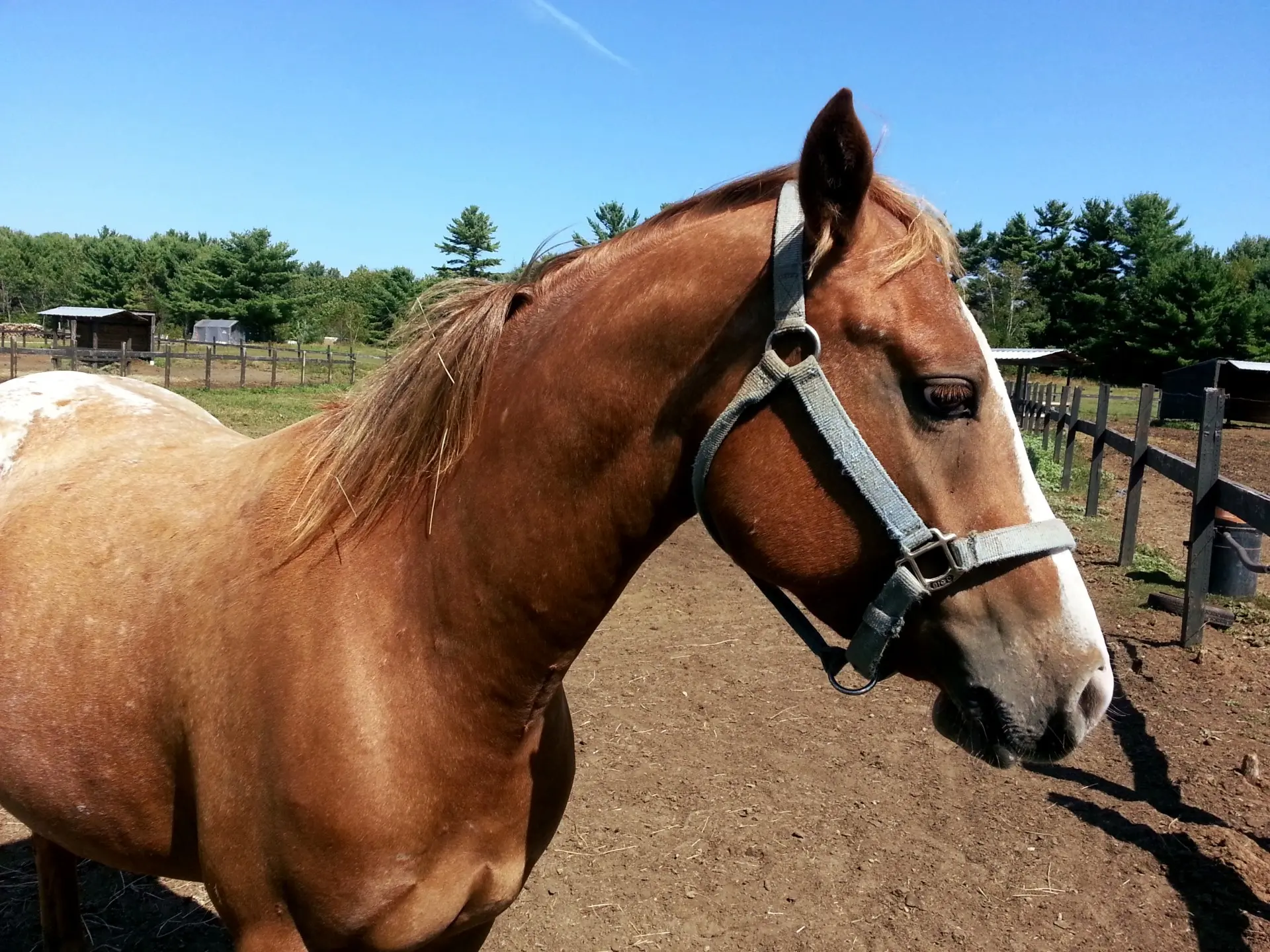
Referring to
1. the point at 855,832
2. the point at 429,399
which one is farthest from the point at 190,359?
the point at 429,399

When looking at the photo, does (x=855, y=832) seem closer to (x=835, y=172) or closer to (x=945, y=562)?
(x=945, y=562)

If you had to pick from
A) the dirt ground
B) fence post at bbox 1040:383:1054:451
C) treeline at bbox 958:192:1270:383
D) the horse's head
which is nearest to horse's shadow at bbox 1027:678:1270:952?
the dirt ground

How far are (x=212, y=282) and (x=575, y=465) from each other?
59.3 metres

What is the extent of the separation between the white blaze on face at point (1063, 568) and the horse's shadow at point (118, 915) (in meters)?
3.15

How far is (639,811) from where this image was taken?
12.2ft

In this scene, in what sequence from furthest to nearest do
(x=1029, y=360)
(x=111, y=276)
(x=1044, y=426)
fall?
(x=111, y=276) → (x=1029, y=360) → (x=1044, y=426)

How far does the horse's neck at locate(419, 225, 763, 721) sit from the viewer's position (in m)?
1.45

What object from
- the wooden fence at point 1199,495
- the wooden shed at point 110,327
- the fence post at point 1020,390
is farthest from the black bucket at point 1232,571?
the wooden shed at point 110,327

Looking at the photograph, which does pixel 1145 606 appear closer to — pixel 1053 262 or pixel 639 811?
pixel 639 811

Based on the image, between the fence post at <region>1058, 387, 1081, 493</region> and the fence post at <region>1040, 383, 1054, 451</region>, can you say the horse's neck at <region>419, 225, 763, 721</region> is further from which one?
the fence post at <region>1040, 383, 1054, 451</region>

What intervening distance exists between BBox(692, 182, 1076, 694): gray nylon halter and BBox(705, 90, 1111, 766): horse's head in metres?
0.02

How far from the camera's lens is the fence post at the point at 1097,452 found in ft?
33.1

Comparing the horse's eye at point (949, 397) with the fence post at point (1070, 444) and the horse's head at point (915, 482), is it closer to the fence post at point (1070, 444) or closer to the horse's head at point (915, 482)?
the horse's head at point (915, 482)

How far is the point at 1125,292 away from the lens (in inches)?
1939
